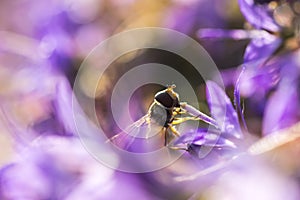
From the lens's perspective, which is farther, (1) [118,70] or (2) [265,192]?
(1) [118,70]

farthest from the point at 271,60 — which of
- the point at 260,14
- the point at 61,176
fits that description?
the point at 61,176

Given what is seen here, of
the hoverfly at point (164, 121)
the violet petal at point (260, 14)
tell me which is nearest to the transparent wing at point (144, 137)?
the hoverfly at point (164, 121)

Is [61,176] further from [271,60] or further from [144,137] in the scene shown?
[271,60]

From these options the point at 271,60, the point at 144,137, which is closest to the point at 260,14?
the point at 271,60

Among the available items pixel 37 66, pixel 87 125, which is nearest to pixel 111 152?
pixel 87 125

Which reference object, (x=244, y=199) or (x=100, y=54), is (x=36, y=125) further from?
(x=244, y=199)

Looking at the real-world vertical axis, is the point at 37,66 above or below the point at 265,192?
above

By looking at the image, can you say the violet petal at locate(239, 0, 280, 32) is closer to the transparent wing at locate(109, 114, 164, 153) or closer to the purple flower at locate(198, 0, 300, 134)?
the purple flower at locate(198, 0, 300, 134)

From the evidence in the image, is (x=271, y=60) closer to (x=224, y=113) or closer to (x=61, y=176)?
(x=224, y=113)
